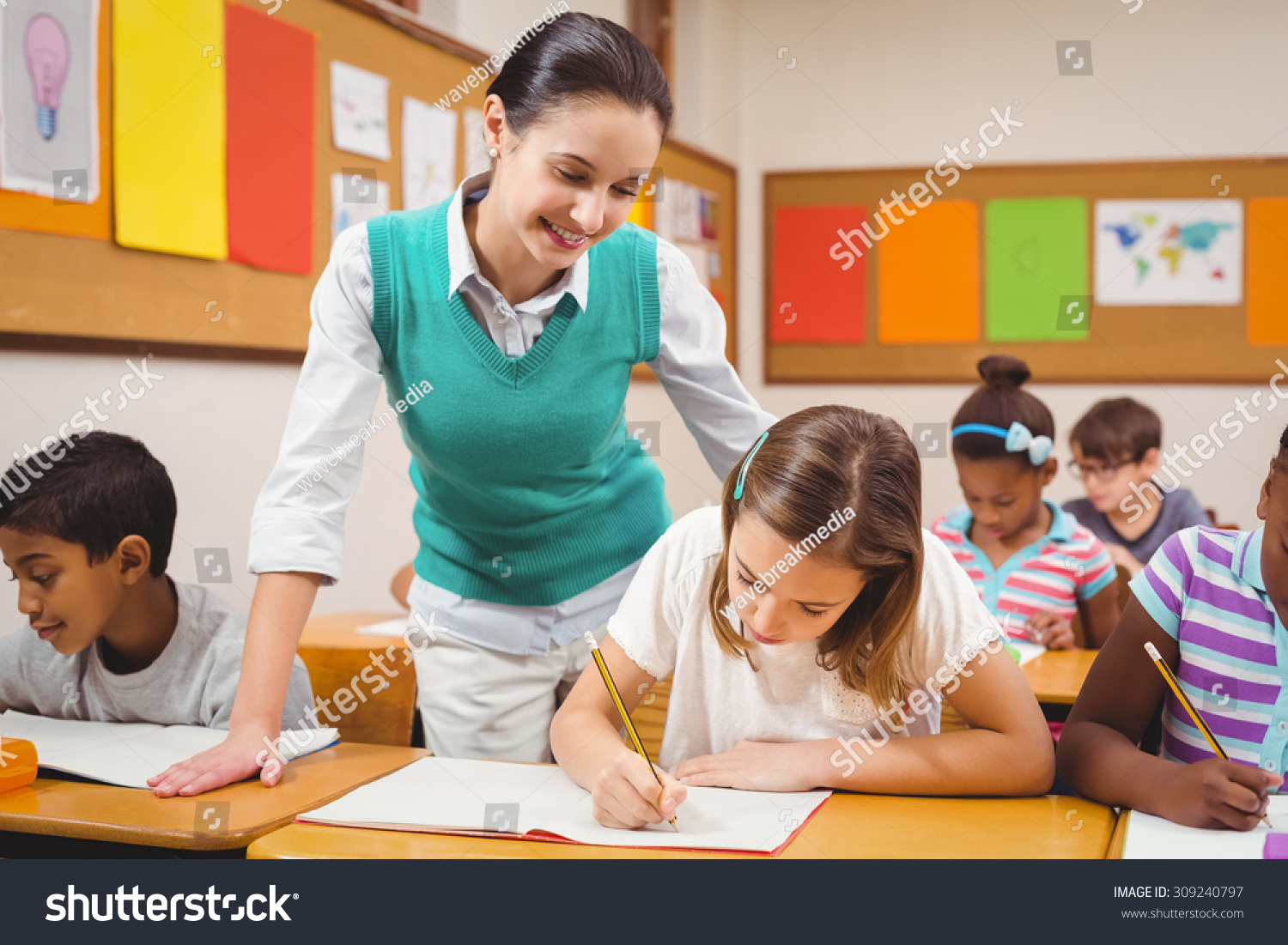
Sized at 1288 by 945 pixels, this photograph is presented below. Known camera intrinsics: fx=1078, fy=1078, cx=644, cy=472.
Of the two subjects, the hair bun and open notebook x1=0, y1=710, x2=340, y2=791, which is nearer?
open notebook x1=0, y1=710, x2=340, y2=791

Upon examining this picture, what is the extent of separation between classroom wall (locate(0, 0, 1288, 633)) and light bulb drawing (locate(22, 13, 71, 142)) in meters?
0.36

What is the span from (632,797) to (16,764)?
64cm

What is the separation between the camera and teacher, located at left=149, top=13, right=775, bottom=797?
3.56 feet

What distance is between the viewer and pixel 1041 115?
3.91 meters

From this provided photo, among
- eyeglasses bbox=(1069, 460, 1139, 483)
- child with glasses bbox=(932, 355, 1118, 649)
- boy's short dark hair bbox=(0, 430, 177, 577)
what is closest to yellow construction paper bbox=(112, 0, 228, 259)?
boy's short dark hair bbox=(0, 430, 177, 577)

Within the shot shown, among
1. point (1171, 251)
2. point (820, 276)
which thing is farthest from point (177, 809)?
point (1171, 251)

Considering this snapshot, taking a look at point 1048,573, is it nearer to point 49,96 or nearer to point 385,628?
point 385,628

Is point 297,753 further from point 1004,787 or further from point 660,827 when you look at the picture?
point 1004,787

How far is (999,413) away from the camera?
7.75ft

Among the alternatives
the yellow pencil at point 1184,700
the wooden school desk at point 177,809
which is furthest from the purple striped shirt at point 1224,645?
the wooden school desk at point 177,809

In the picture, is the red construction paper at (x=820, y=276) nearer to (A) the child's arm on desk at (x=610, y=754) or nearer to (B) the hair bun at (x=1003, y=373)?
(B) the hair bun at (x=1003, y=373)

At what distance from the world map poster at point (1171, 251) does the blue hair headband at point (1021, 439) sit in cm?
196

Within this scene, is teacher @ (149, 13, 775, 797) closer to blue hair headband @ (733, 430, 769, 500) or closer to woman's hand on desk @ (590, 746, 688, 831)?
blue hair headband @ (733, 430, 769, 500)
